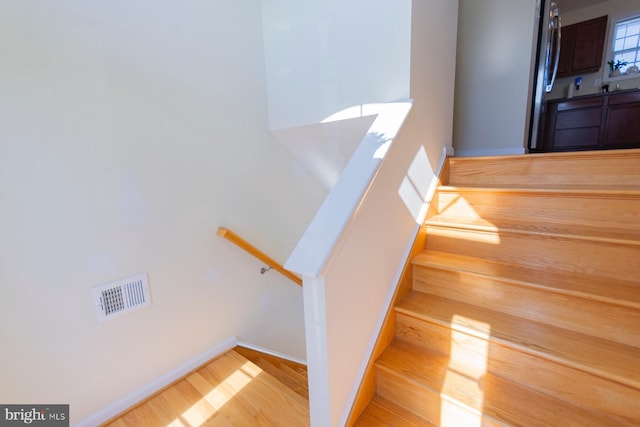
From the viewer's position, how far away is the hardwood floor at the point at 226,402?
1.39 metres

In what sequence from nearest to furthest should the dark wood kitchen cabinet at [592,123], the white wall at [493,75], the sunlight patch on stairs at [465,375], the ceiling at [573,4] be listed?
1. the sunlight patch on stairs at [465,375]
2. the white wall at [493,75]
3. the dark wood kitchen cabinet at [592,123]
4. the ceiling at [573,4]

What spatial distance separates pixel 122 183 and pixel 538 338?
6.88 feet

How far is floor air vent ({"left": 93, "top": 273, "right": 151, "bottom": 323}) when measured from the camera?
1.40 metres

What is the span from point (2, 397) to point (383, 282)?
175 centimetres

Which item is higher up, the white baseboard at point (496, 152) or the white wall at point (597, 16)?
the white wall at point (597, 16)

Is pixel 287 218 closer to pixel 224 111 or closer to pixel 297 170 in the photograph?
pixel 297 170

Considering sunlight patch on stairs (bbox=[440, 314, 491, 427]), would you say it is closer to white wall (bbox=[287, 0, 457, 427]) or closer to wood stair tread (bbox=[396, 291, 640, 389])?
wood stair tread (bbox=[396, 291, 640, 389])

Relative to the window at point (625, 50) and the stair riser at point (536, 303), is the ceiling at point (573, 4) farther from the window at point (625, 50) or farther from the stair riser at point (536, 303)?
the stair riser at point (536, 303)

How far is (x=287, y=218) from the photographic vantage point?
2496mm

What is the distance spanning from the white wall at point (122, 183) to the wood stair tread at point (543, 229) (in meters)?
1.43

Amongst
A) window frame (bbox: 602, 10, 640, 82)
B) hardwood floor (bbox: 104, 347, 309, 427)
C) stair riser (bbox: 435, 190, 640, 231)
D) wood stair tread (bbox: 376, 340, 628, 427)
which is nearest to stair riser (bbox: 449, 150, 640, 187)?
stair riser (bbox: 435, 190, 640, 231)

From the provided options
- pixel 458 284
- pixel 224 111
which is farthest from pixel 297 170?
pixel 458 284

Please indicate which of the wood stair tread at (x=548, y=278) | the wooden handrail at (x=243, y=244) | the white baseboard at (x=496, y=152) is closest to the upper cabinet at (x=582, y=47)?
the white baseboard at (x=496, y=152)

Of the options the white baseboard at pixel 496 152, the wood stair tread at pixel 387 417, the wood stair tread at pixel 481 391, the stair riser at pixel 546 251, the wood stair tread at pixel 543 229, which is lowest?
the wood stair tread at pixel 387 417
